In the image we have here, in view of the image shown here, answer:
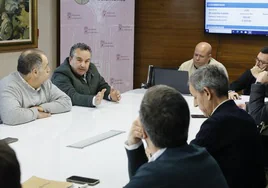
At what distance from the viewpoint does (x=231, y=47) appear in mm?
6586

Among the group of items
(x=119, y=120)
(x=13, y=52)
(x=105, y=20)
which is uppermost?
(x=105, y=20)

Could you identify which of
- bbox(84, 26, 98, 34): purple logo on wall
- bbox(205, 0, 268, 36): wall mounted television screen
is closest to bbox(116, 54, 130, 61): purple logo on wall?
bbox(84, 26, 98, 34): purple logo on wall

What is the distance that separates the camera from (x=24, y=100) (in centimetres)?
379

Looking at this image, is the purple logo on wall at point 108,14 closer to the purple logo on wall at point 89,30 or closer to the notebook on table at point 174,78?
the purple logo on wall at point 89,30

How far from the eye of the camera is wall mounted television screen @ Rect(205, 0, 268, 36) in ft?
20.4

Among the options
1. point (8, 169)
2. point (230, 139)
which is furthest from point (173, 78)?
point (8, 169)

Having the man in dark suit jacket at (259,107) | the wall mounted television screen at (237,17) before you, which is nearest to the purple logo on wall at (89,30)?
the wall mounted television screen at (237,17)

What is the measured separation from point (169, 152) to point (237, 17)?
4.85 metres

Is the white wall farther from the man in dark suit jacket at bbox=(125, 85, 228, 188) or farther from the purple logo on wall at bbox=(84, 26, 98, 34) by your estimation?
the man in dark suit jacket at bbox=(125, 85, 228, 188)

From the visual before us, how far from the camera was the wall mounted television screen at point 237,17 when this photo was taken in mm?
6230

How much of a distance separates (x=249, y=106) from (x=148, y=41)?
3.28m

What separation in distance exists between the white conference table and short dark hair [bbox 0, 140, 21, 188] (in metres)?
1.18

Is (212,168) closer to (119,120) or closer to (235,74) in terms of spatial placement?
(119,120)

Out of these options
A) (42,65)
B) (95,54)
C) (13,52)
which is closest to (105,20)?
(95,54)
